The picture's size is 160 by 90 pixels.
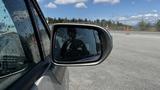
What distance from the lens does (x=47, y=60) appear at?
2.81 meters

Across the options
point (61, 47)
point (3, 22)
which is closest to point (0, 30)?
point (3, 22)

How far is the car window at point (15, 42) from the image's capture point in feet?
6.23

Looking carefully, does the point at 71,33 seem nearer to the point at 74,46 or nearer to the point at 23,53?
the point at 74,46

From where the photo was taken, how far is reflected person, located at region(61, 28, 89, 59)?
94.3 inches

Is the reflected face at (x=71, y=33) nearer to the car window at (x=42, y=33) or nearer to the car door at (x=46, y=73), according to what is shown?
the car door at (x=46, y=73)

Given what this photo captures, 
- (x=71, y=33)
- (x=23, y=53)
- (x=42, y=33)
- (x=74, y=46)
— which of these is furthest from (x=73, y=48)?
(x=42, y=33)

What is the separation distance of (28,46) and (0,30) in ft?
1.46

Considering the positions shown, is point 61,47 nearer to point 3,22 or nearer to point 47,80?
point 47,80

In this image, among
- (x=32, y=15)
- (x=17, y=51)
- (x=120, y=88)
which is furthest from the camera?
(x=120, y=88)

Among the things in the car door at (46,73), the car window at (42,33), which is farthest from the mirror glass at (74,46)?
the car window at (42,33)

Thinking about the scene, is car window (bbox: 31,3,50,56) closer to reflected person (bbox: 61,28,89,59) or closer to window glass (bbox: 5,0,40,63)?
window glass (bbox: 5,0,40,63)

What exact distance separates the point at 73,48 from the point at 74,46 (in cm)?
2

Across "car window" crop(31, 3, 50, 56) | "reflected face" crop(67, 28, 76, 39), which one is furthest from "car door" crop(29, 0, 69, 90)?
"reflected face" crop(67, 28, 76, 39)

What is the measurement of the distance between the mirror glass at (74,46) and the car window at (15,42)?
0.17 metres
